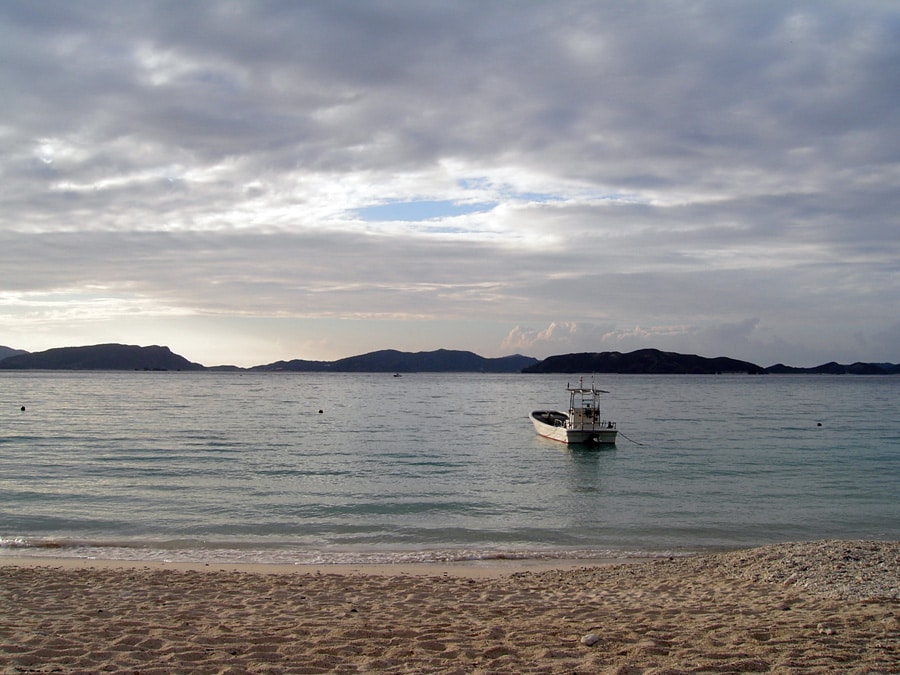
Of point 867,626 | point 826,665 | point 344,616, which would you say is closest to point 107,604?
point 344,616

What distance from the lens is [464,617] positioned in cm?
875

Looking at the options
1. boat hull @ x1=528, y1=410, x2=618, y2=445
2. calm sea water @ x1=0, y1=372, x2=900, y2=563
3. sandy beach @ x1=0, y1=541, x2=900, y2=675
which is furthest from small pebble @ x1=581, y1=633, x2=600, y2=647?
boat hull @ x1=528, y1=410, x2=618, y2=445

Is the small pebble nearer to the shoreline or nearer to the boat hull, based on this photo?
the shoreline

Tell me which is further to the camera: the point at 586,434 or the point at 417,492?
the point at 586,434

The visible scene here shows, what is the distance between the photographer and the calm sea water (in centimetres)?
1522

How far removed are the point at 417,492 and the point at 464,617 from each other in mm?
13146

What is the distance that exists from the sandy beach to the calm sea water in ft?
8.00

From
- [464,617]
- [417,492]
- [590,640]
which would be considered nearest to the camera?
[590,640]

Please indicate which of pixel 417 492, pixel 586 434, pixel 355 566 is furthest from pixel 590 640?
pixel 586 434

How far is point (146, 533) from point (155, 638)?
29.7ft

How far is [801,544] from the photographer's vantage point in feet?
44.2

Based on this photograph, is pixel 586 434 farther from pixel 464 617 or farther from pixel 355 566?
pixel 464 617

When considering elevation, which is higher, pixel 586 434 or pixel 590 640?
pixel 590 640

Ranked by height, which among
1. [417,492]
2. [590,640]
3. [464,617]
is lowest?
[417,492]
